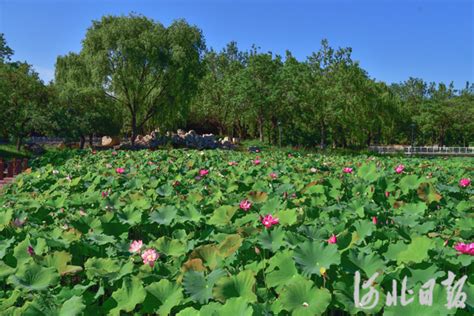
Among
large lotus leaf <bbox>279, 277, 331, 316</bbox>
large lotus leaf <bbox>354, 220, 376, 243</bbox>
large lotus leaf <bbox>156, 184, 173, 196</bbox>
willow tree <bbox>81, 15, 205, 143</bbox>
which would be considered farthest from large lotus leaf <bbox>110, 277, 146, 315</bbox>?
willow tree <bbox>81, 15, 205, 143</bbox>

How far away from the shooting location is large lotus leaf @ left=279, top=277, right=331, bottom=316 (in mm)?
1427

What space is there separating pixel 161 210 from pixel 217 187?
4.41ft

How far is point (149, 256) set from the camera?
199cm

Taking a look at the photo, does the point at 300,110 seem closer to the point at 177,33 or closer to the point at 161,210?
the point at 177,33

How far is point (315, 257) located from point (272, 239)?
0.34 meters

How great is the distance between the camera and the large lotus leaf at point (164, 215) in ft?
8.66

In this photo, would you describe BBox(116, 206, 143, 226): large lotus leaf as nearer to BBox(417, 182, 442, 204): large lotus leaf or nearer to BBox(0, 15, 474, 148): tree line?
BBox(417, 182, 442, 204): large lotus leaf

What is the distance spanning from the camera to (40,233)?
2.36 m

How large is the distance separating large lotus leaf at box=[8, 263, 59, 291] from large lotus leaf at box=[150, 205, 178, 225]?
0.92 meters

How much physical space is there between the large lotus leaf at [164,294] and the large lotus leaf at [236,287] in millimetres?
137

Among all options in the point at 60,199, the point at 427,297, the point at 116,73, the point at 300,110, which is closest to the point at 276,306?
the point at 427,297

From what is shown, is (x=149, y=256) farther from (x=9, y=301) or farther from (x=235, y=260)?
(x=9, y=301)

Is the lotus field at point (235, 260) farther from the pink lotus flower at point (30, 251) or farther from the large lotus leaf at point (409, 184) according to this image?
the large lotus leaf at point (409, 184)

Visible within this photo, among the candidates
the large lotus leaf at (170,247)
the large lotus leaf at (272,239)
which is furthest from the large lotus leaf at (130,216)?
the large lotus leaf at (272,239)
